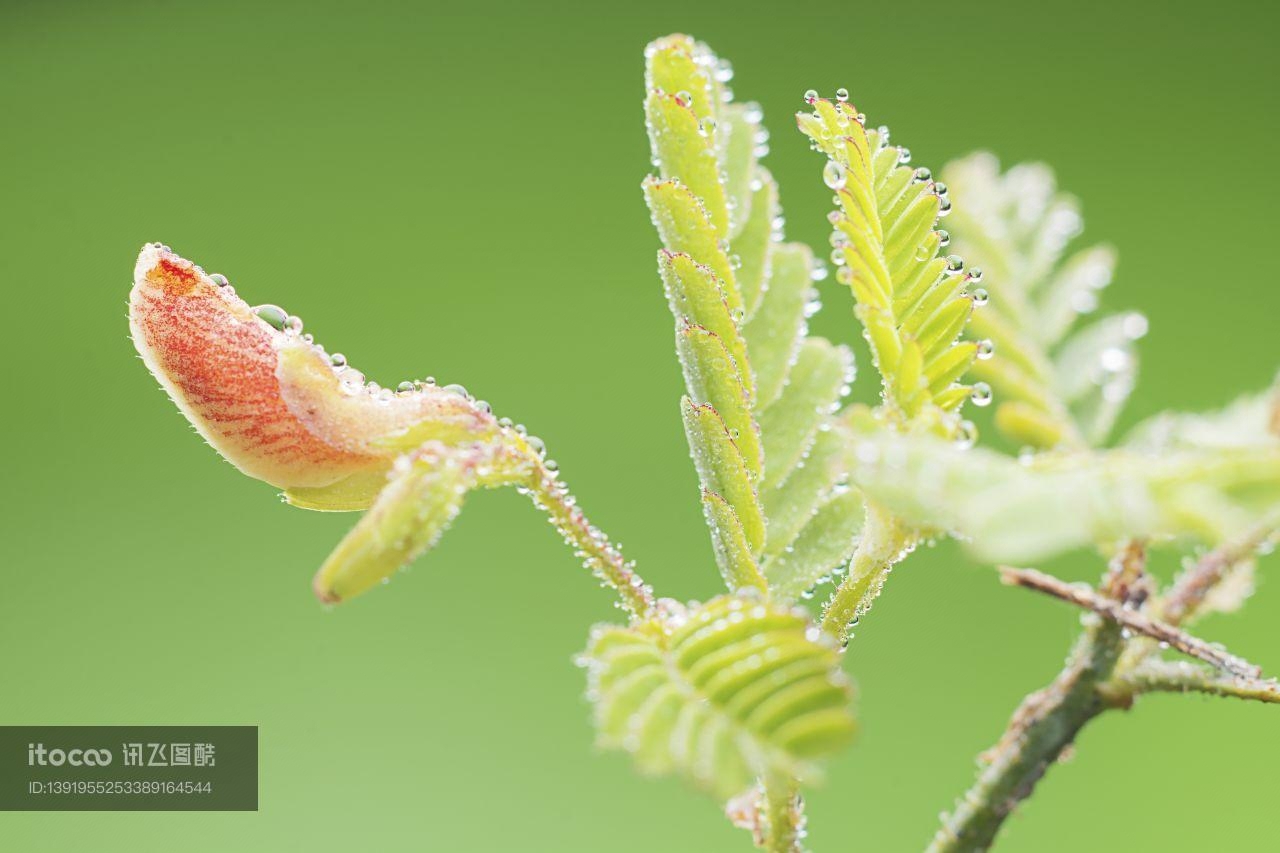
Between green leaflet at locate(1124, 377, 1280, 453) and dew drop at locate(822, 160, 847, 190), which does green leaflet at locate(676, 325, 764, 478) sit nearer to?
dew drop at locate(822, 160, 847, 190)

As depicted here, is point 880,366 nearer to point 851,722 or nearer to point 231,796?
point 851,722

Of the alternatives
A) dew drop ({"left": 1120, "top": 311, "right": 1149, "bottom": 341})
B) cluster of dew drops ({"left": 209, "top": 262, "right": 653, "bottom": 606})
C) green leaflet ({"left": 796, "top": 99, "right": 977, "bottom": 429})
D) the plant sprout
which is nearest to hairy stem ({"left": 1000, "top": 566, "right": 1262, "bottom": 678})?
the plant sprout

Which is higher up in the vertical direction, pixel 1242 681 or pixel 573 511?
pixel 573 511

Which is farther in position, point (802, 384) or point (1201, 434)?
point (802, 384)

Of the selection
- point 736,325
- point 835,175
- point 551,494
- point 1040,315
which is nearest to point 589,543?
point 551,494

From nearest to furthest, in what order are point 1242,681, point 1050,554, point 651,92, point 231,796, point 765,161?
point 1050,554 → point 1242,681 → point 651,92 → point 231,796 → point 765,161

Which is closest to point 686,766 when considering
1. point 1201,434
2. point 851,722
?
point 851,722

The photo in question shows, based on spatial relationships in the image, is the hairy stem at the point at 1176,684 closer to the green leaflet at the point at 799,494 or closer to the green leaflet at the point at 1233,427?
the green leaflet at the point at 1233,427
